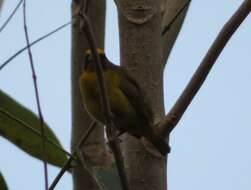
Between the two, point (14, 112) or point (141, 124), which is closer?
point (14, 112)

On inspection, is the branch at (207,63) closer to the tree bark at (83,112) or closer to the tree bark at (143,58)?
the tree bark at (143,58)

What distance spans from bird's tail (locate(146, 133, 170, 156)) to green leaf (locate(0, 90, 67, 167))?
13.5 inches

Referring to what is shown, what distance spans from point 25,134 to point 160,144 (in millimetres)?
487

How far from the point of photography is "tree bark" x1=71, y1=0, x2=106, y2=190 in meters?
1.86

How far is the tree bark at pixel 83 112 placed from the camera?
73.2 inches

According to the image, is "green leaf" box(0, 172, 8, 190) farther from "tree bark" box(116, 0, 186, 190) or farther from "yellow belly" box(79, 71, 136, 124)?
"yellow belly" box(79, 71, 136, 124)

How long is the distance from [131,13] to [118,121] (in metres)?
0.87

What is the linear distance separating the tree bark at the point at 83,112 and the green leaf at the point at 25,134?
89 mm

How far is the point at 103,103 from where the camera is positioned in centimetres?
138

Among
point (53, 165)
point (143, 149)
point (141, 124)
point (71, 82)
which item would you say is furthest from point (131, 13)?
point (141, 124)

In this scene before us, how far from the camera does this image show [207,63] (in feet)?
5.53

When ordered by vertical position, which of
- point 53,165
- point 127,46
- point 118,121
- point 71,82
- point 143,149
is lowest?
point 118,121

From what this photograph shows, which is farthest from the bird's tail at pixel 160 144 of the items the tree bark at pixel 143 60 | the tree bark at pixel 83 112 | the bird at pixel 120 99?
the bird at pixel 120 99

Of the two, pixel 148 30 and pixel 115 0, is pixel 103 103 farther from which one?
pixel 115 0
